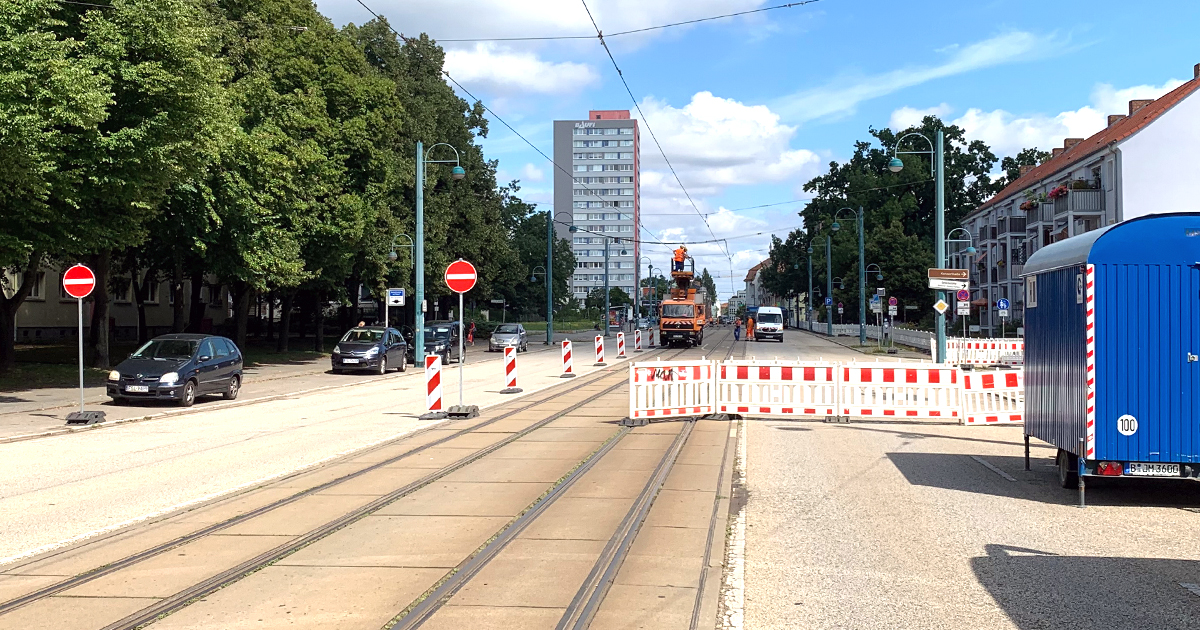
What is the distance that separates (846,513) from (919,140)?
72.0 m

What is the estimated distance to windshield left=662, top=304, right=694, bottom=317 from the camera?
52562 mm

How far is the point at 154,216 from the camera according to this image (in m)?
25.1

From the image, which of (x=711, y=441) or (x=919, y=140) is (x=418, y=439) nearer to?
(x=711, y=441)

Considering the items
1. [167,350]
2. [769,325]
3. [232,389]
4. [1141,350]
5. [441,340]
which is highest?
[1141,350]

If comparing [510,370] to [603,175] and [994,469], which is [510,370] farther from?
[603,175]

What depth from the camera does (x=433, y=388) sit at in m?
17.4

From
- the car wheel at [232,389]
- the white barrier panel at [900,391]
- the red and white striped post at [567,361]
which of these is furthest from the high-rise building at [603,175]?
the white barrier panel at [900,391]

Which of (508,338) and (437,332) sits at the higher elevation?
(437,332)

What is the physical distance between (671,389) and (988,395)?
5412 millimetres

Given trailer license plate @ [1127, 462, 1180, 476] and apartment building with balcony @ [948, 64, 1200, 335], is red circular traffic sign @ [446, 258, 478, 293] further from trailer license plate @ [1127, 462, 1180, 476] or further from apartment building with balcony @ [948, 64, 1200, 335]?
apartment building with balcony @ [948, 64, 1200, 335]

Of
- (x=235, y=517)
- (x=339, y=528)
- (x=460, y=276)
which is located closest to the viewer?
(x=339, y=528)

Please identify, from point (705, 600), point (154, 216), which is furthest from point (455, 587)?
point (154, 216)

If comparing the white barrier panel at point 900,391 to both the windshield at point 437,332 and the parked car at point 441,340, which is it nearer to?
the parked car at point 441,340

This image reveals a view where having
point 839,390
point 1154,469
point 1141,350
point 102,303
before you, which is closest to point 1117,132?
point 839,390
